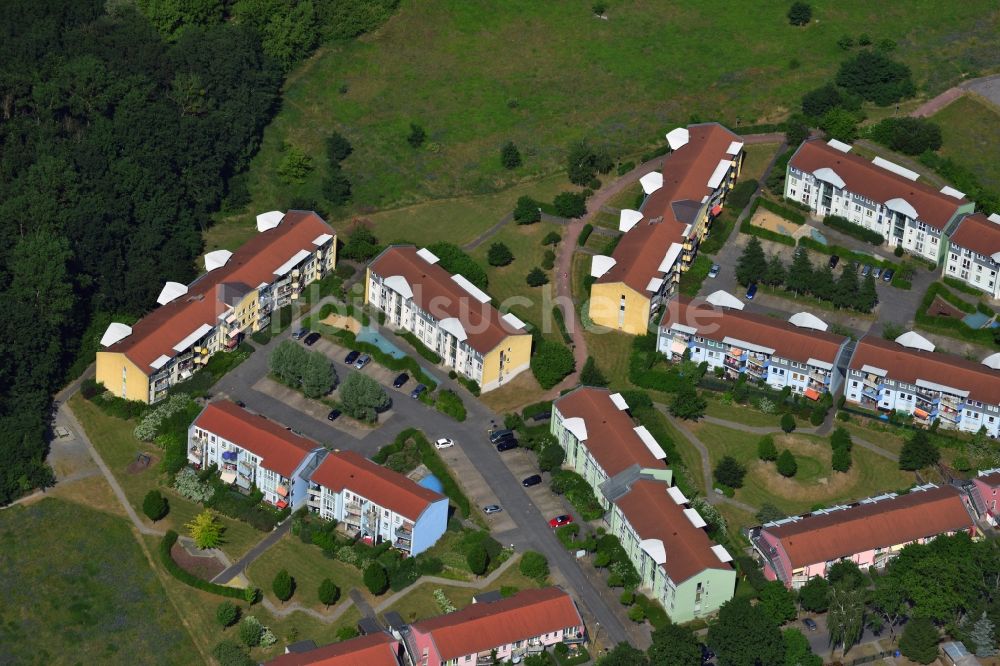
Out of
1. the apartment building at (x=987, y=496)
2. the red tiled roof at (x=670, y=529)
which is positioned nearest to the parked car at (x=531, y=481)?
the red tiled roof at (x=670, y=529)

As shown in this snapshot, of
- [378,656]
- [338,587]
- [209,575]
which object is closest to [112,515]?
[209,575]

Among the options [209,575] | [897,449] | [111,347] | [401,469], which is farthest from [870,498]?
[111,347]

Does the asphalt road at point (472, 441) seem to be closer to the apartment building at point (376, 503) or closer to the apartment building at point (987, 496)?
the apartment building at point (376, 503)

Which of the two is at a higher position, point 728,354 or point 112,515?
point 728,354

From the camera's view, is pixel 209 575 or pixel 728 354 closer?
pixel 209 575

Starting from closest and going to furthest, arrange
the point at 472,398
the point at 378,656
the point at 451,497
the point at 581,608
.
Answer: the point at 378,656 → the point at 581,608 → the point at 451,497 → the point at 472,398

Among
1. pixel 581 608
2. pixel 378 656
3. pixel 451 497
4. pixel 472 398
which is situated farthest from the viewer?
pixel 472 398

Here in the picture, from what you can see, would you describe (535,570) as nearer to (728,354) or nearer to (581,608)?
(581,608)

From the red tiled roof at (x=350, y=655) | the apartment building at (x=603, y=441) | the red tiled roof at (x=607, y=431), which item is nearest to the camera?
the red tiled roof at (x=350, y=655)
